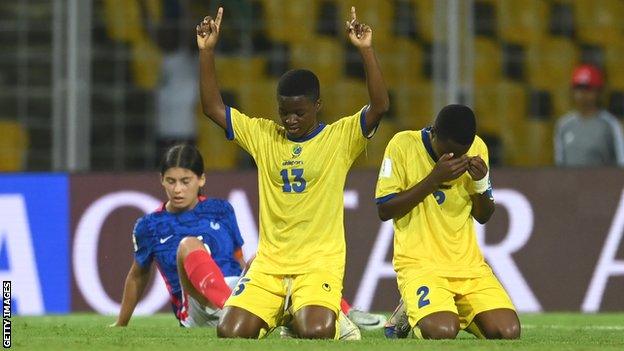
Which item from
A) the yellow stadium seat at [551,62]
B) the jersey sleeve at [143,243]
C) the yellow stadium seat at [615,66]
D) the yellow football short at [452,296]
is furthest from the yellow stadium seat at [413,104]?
the yellow football short at [452,296]

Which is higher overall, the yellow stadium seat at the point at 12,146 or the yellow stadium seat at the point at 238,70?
the yellow stadium seat at the point at 238,70

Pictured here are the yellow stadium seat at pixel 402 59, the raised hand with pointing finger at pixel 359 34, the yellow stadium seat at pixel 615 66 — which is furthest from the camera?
the yellow stadium seat at pixel 615 66

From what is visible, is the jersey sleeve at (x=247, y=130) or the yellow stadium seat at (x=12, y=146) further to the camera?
the yellow stadium seat at (x=12, y=146)

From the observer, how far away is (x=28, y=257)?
423 inches

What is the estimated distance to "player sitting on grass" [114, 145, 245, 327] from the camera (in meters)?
8.22

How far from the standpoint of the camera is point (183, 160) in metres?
8.27

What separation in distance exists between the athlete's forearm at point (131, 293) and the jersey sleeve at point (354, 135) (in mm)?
1631

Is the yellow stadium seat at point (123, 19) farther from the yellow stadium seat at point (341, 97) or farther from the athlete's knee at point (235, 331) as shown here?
the athlete's knee at point (235, 331)

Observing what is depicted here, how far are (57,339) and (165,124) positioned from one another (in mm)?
5628

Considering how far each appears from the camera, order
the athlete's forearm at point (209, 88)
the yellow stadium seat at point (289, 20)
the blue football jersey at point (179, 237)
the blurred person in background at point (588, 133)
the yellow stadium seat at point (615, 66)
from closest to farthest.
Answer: the athlete's forearm at point (209, 88) → the blue football jersey at point (179, 237) → the blurred person in background at point (588, 133) → the yellow stadium seat at point (289, 20) → the yellow stadium seat at point (615, 66)

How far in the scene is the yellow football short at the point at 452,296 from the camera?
727 centimetres

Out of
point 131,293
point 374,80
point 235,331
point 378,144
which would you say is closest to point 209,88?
point 374,80

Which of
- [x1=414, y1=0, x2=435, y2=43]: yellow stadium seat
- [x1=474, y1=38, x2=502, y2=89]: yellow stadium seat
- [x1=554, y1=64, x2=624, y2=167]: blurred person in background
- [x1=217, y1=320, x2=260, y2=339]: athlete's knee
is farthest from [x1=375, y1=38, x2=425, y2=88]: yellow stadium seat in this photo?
[x1=217, y1=320, x2=260, y2=339]: athlete's knee

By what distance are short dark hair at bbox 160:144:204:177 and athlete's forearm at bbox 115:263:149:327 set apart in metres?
0.58
